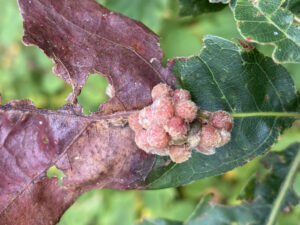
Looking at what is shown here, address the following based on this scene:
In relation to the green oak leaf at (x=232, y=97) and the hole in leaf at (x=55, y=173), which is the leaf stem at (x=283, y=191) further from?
the hole in leaf at (x=55, y=173)

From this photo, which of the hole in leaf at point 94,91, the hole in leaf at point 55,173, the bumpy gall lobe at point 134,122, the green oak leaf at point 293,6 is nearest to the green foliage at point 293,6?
the green oak leaf at point 293,6

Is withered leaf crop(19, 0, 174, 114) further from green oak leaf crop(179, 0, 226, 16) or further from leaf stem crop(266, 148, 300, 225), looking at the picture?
leaf stem crop(266, 148, 300, 225)

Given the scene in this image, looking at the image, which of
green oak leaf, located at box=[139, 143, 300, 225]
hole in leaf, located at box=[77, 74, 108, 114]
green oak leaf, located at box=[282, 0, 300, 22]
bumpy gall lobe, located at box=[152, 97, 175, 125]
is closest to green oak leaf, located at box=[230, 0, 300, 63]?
green oak leaf, located at box=[282, 0, 300, 22]

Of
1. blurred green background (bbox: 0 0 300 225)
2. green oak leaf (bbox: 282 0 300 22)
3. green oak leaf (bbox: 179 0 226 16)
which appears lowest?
blurred green background (bbox: 0 0 300 225)

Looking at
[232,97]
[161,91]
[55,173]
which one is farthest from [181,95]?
[55,173]

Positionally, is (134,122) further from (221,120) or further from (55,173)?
(55,173)
